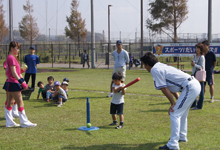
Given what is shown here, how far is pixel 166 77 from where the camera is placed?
4855 mm

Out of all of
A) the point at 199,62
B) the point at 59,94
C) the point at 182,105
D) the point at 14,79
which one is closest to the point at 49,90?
the point at 59,94

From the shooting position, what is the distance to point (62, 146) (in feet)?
17.5

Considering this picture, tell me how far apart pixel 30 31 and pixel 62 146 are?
44.2m

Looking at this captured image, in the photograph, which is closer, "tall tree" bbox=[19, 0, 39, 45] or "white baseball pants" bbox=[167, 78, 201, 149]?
"white baseball pants" bbox=[167, 78, 201, 149]

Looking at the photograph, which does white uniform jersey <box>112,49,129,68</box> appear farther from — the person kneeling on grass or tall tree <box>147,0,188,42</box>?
tall tree <box>147,0,188,42</box>

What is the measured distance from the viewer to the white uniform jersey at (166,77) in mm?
4762

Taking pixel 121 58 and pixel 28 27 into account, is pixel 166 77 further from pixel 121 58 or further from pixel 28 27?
pixel 28 27

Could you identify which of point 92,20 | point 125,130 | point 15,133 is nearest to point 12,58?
point 15,133

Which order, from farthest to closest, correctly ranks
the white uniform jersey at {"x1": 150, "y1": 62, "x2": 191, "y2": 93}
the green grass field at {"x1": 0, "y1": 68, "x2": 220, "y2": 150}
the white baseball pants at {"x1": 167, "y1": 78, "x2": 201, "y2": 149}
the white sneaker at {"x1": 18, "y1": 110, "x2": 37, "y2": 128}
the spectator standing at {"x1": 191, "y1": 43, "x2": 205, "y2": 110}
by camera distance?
the spectator standing at {"x1": 191, "y1": 43, "x2": 205, "y2": 110} → the white sneaker at {"x1": 18, "y1": 110, "x2": 37, "y2": 128} → the green grass field at {"x1": 0, "y1": 68, "x2": 220, "y2": 150} → the white baseball pants at {"x1": 167, "y1": 78, "x2": 201, "y2": 149} → the white uniform jersey at {"x1": 150, "y1": 62, "x2": 191, "y2": 93}

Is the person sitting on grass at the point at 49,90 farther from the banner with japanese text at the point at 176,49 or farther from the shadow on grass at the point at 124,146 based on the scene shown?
the banner with japanese text at the point at 176,49

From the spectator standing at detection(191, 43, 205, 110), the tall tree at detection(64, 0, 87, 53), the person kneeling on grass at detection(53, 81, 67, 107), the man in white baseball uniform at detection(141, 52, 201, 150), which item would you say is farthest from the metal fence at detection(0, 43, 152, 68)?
the man in white baseball uniform at detection(141, 52, 201, 150)

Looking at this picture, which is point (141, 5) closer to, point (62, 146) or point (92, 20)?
point (92, 20)

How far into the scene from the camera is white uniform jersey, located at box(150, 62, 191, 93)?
187 inches

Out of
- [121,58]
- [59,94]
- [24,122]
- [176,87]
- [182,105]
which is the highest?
[121,58]
